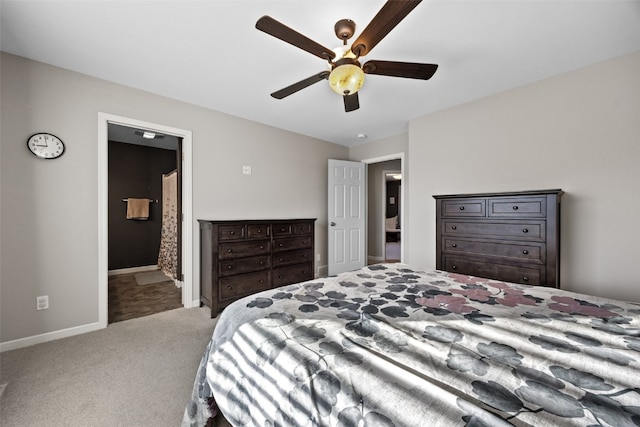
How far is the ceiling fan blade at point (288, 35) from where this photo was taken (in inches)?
55.2

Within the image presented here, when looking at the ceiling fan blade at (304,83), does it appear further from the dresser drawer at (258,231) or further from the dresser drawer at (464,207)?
the dresser drawer at (464,207)

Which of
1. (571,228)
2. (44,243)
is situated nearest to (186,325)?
(44,243)

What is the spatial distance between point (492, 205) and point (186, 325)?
128 inches

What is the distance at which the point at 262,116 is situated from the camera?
11.7 ft

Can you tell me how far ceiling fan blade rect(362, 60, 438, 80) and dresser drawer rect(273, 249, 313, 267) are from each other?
2368 mm

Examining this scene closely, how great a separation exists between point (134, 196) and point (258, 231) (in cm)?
330

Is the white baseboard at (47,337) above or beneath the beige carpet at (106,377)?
above

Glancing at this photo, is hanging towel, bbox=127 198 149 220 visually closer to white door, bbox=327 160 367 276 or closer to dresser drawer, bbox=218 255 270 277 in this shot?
dresser drawer, bbox=218 255 270 277

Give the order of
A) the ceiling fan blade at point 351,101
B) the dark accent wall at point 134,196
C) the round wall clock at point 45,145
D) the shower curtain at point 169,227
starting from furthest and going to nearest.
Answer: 1. the dark accent wall at point 134,196
2. the shower curtain at point 169,227
3. the round wall clock at point 45,145
4. the ceiling fan blade at point 351,101

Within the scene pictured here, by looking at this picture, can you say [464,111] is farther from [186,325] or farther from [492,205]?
[186,325]

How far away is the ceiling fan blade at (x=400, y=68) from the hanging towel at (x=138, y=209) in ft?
15.9

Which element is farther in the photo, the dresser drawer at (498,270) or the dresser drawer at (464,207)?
the dresser drawer at (464,207)

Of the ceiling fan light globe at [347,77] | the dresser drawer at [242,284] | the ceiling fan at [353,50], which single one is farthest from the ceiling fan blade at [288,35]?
the dresser drawer at [242,284]

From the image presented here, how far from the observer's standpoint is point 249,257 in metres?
3.11
